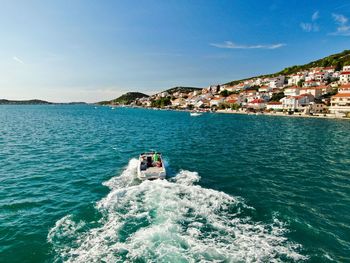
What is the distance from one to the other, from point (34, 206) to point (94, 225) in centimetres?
642

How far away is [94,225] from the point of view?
53.8 ft

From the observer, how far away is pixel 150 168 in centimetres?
2630

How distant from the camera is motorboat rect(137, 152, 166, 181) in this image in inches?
963

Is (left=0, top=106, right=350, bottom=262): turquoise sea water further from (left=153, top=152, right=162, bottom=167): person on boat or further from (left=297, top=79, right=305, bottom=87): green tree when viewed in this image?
(left=297, top=79, right=305, bottom=87): green tree

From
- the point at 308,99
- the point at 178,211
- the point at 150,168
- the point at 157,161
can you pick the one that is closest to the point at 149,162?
the point at 157,161

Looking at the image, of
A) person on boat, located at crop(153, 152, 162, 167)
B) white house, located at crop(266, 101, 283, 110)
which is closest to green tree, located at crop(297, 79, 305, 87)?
white house, located at crop(266, 101, 283, 110)

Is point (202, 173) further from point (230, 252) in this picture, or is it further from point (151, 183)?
point (230, 252)

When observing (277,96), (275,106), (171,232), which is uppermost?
(277,96)

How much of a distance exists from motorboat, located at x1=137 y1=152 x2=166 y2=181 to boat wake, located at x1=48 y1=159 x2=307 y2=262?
2850mm

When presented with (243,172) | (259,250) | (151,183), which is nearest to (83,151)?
(151,183)

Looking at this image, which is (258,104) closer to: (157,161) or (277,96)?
(277,96)

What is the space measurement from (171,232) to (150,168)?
11652 mm

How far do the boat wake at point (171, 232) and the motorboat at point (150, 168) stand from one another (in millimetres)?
2850

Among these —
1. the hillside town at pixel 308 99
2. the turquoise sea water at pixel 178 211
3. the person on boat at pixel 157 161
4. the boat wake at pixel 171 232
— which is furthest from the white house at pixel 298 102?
the boat wake at pixel 171 232
